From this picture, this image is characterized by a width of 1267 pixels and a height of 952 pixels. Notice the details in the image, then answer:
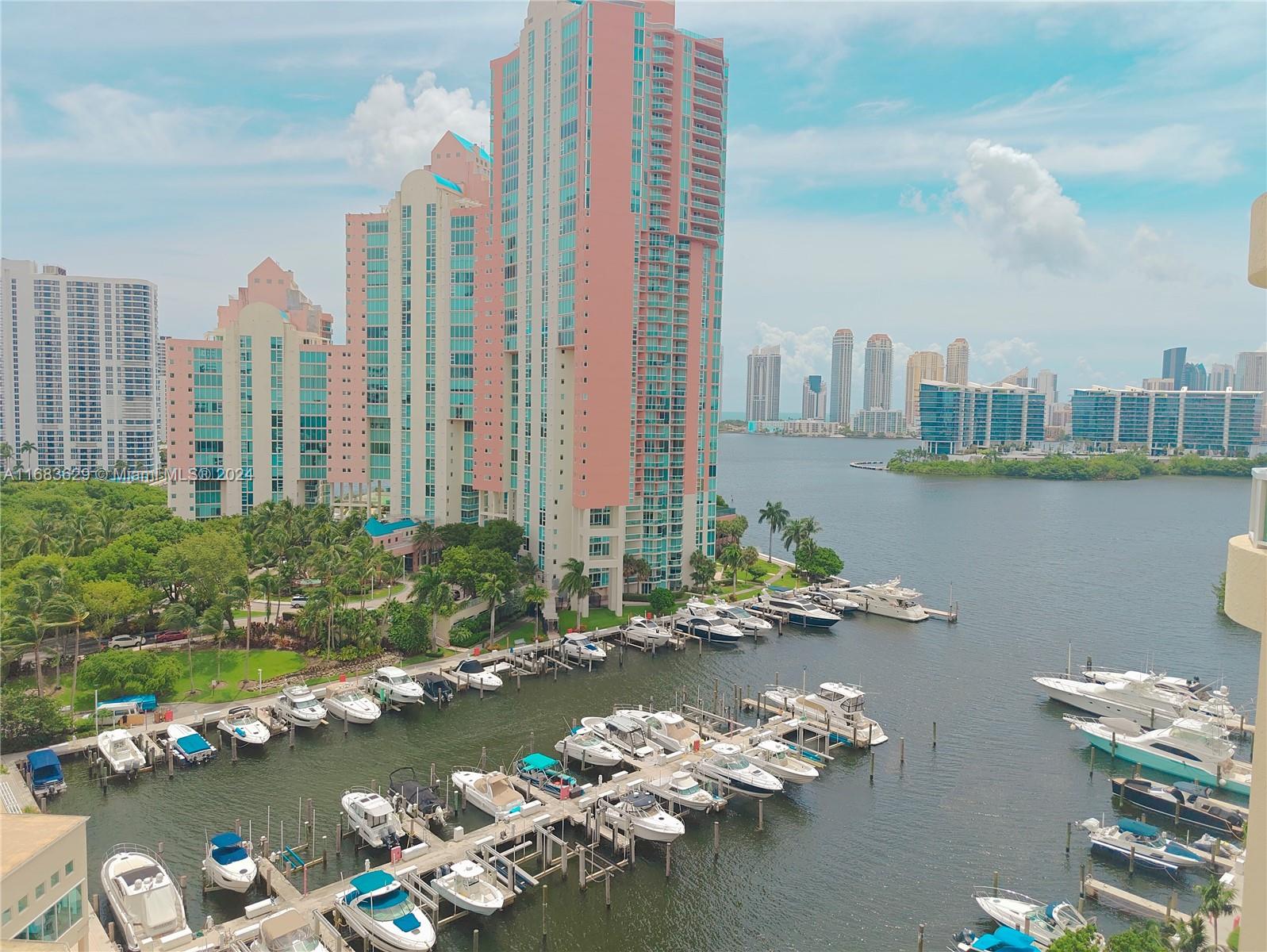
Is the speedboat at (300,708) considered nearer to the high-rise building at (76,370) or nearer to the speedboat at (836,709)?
the speedboat at (836,709)

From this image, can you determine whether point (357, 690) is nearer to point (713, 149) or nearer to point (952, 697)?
point (952, 697)

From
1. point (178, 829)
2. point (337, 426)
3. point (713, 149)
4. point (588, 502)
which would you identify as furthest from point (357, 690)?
point (713, 149)

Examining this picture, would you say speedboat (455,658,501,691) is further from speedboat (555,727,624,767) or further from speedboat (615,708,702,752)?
speedboat (555,727,624,767)

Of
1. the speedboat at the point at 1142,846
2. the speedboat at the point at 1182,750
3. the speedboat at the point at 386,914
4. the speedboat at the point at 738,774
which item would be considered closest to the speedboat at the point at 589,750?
the speedboat at the point at 738,774

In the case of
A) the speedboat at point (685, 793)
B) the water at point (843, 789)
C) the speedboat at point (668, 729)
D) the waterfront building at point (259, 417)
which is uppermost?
the waterfront building at point (259, 417)

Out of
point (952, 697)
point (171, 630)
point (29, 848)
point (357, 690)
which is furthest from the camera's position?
point (171, 630)

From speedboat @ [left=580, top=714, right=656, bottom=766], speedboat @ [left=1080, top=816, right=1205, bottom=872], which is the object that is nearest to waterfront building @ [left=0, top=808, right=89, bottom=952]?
speedboat @ [left=580, top=714, right=656, bottom=766]

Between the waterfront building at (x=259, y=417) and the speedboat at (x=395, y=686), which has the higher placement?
the waterfront building at (x=259, y=417)
